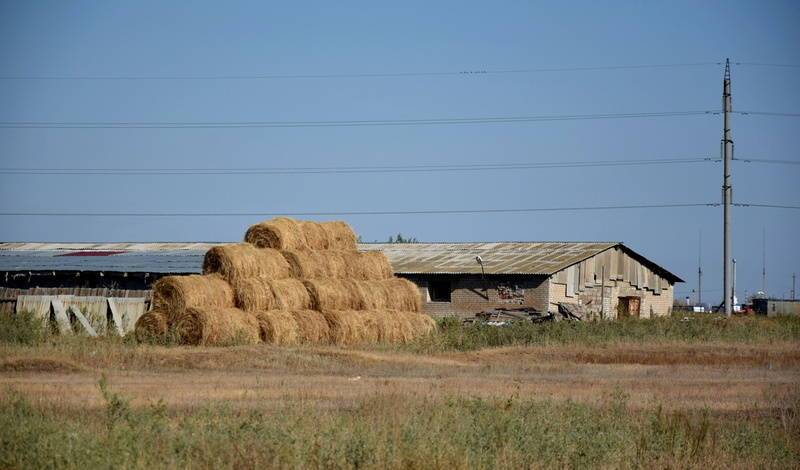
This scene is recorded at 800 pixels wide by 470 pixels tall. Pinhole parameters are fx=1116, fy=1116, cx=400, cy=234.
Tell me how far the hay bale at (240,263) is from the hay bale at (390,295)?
268 cm

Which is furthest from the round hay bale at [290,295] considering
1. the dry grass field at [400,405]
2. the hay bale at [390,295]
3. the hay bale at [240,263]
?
the dry grass field at [400,405]

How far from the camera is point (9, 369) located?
19984 millimetres

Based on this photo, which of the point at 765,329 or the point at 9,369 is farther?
the point at 765,329

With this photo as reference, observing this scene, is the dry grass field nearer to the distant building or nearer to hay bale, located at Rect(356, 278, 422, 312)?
hay bale, located at Rect(356, 278, 422, 312)

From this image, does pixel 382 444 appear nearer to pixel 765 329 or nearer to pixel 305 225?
pixel 305 225

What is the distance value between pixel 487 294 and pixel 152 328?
21.4 meters

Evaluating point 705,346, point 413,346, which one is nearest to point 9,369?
point 413,346

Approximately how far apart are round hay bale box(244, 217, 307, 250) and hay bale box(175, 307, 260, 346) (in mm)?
4580

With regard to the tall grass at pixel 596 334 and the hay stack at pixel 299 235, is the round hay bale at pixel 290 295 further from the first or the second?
the tall grass at pixel 596 334

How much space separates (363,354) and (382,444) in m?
13.2

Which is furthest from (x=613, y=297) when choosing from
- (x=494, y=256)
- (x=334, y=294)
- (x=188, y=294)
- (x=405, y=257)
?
(x=188, y=294)

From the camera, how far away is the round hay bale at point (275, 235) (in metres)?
30.9

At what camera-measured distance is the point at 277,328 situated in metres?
27.2

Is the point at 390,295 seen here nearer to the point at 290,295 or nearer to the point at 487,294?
the point at 290,295
